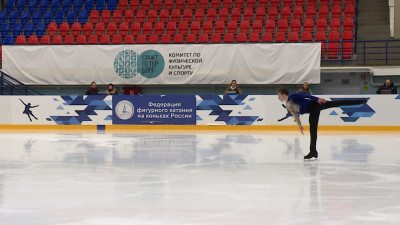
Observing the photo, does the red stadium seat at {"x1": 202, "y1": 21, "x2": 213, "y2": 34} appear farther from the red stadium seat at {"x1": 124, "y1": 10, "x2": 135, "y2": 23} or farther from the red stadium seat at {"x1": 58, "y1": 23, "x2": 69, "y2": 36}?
the red stadium seat at {"x1": 58, "y1": 23, "x2": 69, "y2": 36}

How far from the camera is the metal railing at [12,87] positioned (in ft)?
Result: 66.6

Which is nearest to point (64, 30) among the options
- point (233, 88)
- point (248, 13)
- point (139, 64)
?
point (139, 64)

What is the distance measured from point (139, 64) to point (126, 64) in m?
0.44

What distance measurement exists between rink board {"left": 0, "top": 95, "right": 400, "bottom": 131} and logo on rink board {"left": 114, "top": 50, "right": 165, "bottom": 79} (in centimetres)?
193

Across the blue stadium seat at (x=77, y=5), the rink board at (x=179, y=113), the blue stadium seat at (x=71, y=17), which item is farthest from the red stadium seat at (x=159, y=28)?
the rink board at (x=179, y=113)

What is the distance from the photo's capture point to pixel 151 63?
20312 mm

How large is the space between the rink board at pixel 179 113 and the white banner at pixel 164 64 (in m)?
1.91

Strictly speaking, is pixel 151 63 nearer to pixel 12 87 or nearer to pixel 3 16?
pixel 12 87

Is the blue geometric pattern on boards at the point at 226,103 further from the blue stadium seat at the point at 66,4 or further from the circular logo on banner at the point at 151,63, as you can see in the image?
the blue stadium seat at the point at 66,4

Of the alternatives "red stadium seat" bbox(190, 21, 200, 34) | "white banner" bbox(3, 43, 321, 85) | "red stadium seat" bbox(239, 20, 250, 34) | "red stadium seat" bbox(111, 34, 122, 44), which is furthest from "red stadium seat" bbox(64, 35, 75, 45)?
"red stadium seat" bbox(239, 20, 250, 34)

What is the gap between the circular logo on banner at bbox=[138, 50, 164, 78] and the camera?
66.6 ft

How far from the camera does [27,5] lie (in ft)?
83.5

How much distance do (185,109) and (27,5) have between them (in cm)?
1075

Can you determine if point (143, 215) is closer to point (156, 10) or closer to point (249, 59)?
point (249, 59)
